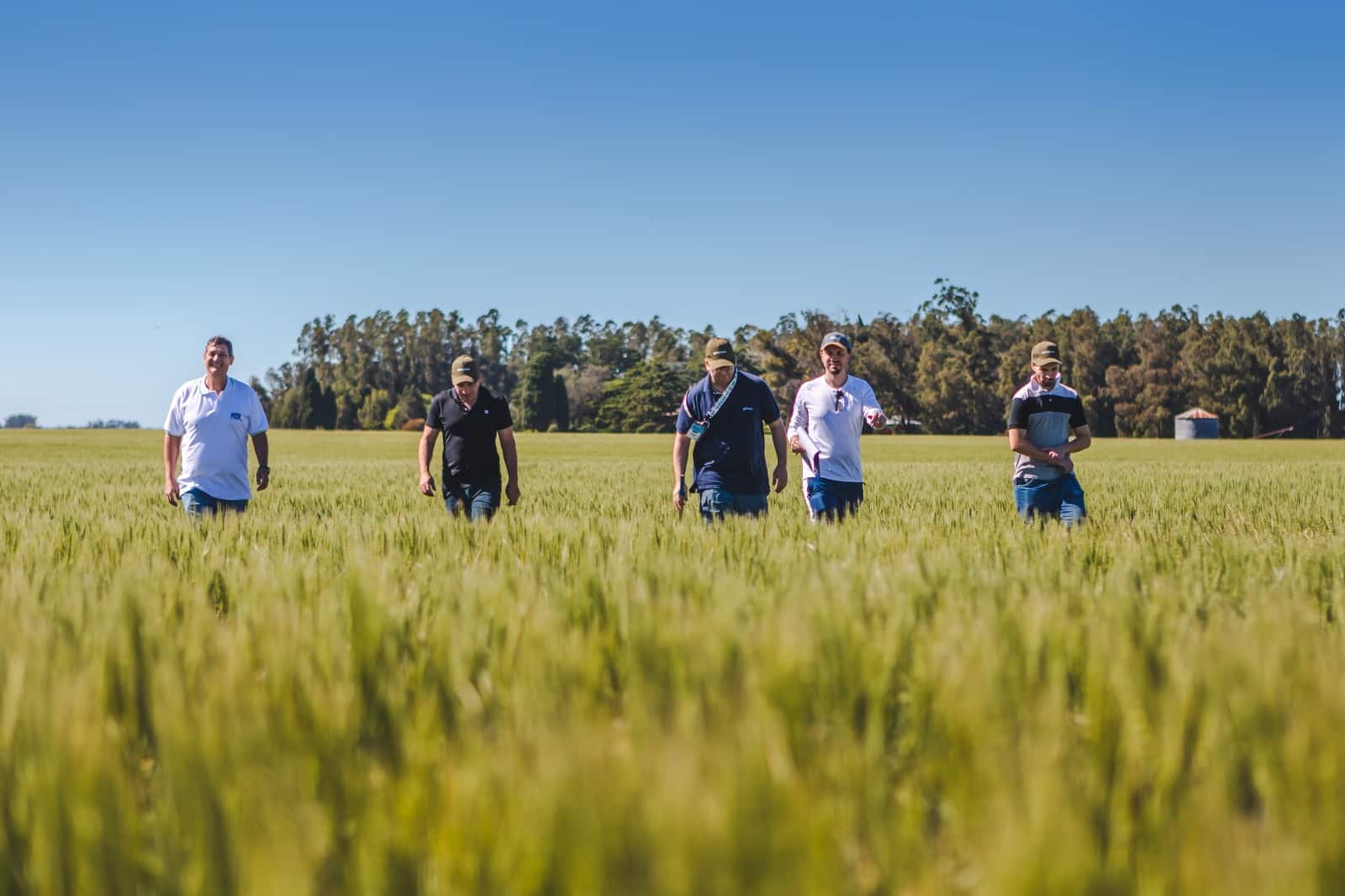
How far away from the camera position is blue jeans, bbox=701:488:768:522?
24.9ft

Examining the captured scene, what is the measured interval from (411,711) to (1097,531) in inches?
201

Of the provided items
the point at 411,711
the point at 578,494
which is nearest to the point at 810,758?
the point at 411,711

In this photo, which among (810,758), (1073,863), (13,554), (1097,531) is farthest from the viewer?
(1097,531)

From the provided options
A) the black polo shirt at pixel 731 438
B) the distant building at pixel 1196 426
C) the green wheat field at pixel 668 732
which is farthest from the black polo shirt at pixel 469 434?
the distant building at pixel 1196 426

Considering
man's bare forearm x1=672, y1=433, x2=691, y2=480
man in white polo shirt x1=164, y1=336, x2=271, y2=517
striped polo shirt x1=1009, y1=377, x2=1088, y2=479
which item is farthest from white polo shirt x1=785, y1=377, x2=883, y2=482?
man in white polo shirt x1=164, y1=336, x2=271, y2=517

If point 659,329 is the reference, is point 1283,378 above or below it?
below

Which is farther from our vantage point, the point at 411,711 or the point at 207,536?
the point at 207,536

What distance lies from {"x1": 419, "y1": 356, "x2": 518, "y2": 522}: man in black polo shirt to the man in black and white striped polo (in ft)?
14.5

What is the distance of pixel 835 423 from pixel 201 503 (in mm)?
5404

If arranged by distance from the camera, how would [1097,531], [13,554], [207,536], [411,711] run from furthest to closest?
[1097,531]
[207,536]
[13,554]
[411,711]

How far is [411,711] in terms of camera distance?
7.34ft

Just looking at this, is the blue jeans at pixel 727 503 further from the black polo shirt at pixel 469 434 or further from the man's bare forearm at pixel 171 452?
the man's bare forearm at pixel 171 452

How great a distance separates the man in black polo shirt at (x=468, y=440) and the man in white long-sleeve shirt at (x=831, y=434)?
257 centimetres

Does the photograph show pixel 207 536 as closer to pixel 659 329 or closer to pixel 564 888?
pixel 564 888
